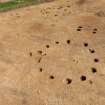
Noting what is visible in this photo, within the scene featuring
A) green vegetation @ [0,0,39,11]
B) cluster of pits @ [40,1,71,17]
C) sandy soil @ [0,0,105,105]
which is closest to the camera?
sandy soil @ [0,0,105,105]

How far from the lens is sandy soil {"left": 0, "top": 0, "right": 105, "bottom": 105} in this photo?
1838cm

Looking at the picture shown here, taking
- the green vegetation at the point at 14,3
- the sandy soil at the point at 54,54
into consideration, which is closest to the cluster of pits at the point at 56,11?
the sandy soil at the point at 54,54

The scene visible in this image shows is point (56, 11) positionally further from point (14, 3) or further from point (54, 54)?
point (54, 54)

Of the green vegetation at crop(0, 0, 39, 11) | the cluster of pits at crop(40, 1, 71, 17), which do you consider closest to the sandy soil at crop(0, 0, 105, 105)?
the cluster of pits at crop(40, 1, 71, 17)

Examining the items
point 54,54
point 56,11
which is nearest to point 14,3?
point 56,11

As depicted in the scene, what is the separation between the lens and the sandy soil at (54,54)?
18375 millimetres

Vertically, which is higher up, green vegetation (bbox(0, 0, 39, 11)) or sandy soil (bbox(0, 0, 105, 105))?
green vegetation (bbox(0, 0, 39, 11))

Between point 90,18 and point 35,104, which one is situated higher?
point 90,18

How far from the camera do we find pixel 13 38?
2434 cm

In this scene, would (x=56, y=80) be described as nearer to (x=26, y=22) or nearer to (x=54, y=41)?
(x=54, y=41)

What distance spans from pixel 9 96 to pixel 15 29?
353 inches

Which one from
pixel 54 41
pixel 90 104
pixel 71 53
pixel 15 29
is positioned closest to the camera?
pixel 90 104

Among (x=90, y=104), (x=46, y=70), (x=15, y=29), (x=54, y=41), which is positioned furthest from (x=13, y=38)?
(x=90, y=104)

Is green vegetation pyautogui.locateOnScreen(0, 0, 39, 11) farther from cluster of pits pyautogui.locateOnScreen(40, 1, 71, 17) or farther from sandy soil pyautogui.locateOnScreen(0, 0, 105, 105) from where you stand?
cluster of pits pyautogui.locateOnScreen(40, 1, 71, 17)
